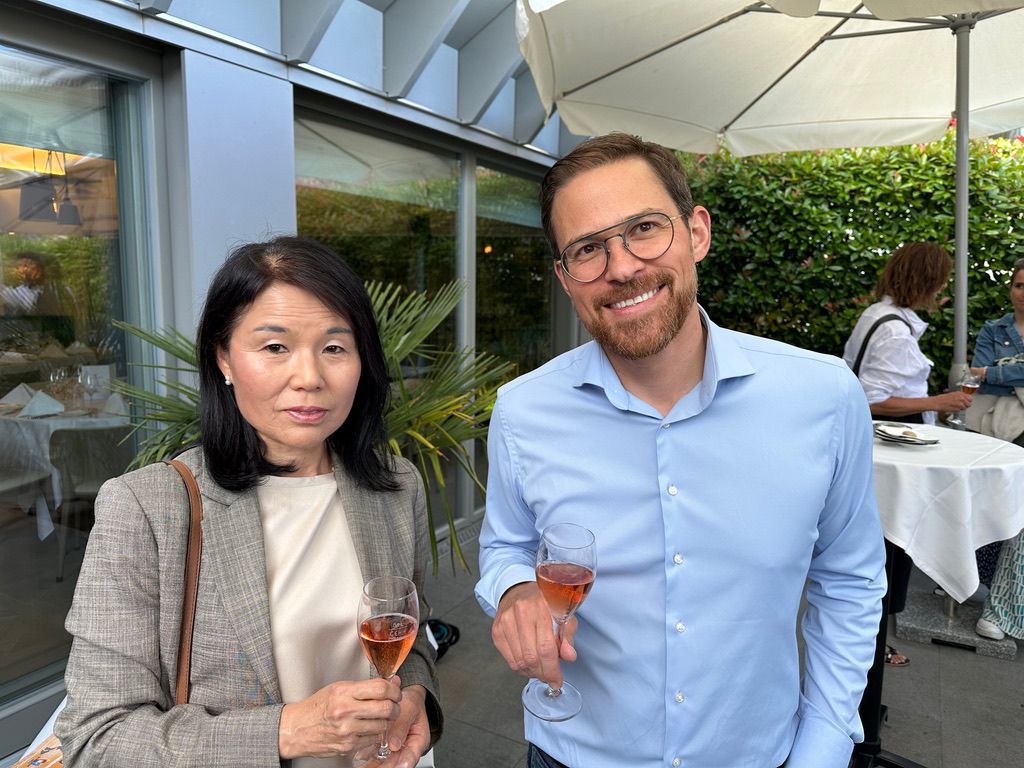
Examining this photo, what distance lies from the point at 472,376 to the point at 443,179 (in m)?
2.20

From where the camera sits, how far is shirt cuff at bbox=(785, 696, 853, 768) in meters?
1.25

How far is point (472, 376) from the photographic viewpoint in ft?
10.2

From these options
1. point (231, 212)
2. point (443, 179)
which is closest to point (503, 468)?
point (231, 212)

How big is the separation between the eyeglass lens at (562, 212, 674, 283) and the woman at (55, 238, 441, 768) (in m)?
0.50

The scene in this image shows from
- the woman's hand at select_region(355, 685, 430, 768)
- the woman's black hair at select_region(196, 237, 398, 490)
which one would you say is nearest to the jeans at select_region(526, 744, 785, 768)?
the woman's hand at select_region(355, 685, 430, 768)

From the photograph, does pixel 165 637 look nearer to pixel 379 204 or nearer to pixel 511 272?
pixel 379 204

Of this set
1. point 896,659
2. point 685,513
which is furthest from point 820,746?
point 896,659

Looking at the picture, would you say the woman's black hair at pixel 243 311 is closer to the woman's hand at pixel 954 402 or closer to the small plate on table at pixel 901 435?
the small plate on table at pixel 901 435

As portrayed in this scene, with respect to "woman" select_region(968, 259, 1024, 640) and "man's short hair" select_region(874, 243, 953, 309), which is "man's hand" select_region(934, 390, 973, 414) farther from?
"man's short hair" select_region(874, 243, 953, 309)

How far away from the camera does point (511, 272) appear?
5.68 metres

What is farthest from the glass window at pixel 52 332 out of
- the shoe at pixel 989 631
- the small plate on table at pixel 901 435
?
the shoe at pixel 989 631

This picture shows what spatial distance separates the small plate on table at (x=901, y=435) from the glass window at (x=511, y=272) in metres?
2.94

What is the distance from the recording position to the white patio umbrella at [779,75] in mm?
3240

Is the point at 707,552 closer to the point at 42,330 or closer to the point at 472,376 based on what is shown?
the point at 472,376
